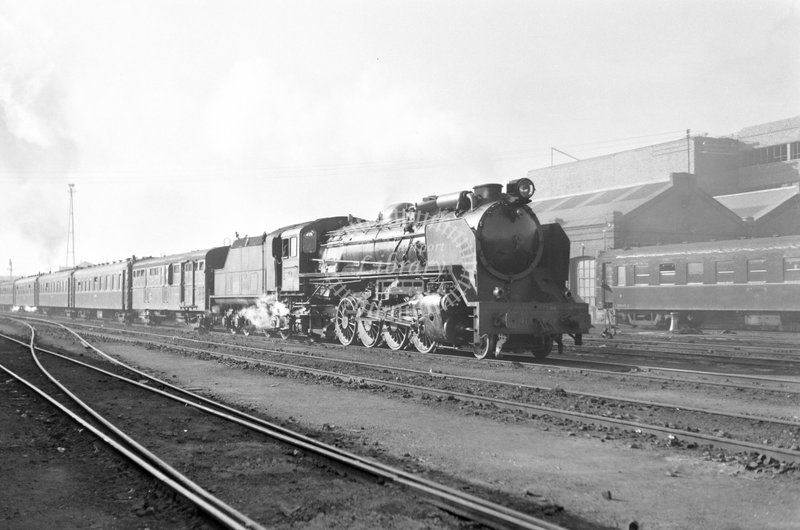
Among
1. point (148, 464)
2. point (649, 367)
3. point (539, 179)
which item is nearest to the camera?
point (148, 464)

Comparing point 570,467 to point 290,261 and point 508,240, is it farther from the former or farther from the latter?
point 290,261

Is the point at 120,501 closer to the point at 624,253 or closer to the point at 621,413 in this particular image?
the point at 621,413

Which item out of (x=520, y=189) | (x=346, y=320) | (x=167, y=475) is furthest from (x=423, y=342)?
(x=167, y=475)

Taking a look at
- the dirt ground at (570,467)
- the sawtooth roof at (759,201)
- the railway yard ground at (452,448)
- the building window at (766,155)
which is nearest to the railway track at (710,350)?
the railway yard ground at (452,448)

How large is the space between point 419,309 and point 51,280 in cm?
4516

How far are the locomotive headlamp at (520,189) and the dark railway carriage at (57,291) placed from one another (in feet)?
130

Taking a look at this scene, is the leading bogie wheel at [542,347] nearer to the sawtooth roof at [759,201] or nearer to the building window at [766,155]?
the sawtooth roof at [759,201]

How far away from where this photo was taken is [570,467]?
20.5ft

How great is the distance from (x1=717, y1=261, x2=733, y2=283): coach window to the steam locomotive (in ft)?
32.0

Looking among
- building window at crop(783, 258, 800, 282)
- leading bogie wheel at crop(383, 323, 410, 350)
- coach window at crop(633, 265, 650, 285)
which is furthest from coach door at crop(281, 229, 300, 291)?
building window at crop(783, 258, 800, 282)

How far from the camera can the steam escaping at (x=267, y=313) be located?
73.5ft

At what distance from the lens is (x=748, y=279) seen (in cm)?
2373

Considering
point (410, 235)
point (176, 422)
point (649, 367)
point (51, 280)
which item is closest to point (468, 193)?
point (410, 235)

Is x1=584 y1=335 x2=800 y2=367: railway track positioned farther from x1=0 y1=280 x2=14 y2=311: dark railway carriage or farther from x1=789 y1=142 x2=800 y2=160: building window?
x1=0 y1=280 x2=14 y2=311: dark railway carriage
